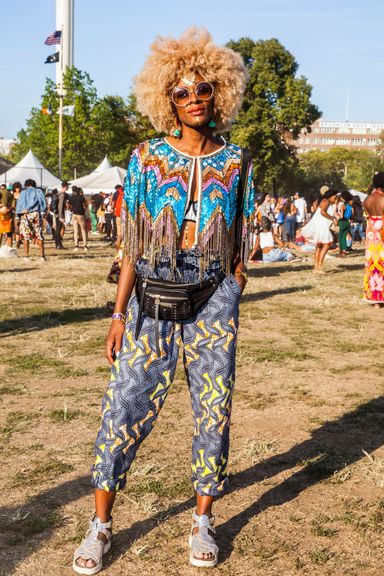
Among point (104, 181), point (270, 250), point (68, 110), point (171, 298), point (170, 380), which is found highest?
point (68, 110)

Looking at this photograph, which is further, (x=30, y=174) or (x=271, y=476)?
(x=30, y=174)

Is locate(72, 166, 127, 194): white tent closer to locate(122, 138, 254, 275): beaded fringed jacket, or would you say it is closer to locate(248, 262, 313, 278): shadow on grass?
locate(248, 262, 313, 278): shadow on grass

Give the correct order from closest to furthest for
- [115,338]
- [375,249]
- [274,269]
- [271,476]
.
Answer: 1. [115,338]
2. [271,476]
3. [375,249]
4. [274,269]

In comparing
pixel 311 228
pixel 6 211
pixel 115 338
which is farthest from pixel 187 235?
pixel 6 211

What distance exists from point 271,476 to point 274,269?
554 inches

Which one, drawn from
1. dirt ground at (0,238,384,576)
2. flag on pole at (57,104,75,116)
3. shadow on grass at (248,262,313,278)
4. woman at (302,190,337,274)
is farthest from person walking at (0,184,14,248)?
flag on pole at (57,104,75,116)

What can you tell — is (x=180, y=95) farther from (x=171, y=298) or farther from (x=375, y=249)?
(x=375, y=249)

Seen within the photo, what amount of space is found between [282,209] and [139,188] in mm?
25603

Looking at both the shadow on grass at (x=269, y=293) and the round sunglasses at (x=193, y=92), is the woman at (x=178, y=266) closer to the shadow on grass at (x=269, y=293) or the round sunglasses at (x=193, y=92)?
the round sunglasses at (x=193, y=92)

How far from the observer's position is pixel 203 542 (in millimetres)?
3502

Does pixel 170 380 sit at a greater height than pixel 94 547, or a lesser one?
greater

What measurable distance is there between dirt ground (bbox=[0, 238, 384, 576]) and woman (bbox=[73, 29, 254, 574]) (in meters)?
0.30

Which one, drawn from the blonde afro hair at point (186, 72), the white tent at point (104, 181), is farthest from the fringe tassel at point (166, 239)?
the white tent at point (104, 181)

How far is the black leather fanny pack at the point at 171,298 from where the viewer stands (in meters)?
3.38
